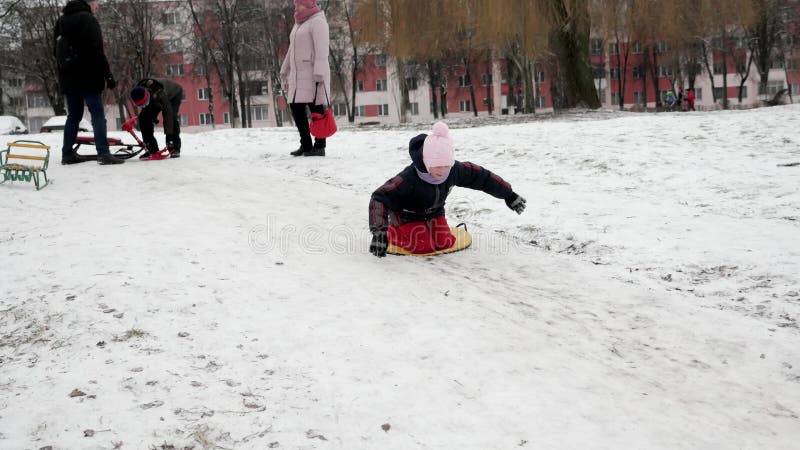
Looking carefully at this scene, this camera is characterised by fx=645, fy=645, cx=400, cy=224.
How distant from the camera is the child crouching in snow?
4672mm

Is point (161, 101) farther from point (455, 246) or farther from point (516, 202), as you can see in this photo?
point (516, 202)

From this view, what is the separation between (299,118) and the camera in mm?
9102

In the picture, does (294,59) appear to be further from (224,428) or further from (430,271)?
(224,428)

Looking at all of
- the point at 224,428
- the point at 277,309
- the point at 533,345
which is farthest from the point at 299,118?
the point at 224,428

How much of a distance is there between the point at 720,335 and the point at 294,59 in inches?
274

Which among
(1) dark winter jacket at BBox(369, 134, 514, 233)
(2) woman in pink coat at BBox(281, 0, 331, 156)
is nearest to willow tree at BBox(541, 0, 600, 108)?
(2) woman in pink coat at BBox(281, 0, 331, 156)

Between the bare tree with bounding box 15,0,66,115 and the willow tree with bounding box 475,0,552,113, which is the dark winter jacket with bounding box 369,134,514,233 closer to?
the willow tree with bounding box 475,0,552,113

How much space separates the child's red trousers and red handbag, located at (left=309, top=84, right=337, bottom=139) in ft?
13.4

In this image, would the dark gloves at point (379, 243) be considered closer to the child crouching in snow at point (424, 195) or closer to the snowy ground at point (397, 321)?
the child crouching in snow at point (424, 195)

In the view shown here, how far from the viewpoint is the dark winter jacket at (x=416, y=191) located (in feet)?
15.6

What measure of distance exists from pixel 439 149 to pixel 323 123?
458 centimetres


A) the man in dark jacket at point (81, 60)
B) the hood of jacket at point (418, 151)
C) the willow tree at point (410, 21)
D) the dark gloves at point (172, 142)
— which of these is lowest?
the hood of jacket at point (418, 151)

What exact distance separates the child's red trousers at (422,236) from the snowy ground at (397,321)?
0.21m

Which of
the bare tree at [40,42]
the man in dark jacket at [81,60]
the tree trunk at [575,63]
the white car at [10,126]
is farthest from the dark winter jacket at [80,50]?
the bare tree at [40,42]
